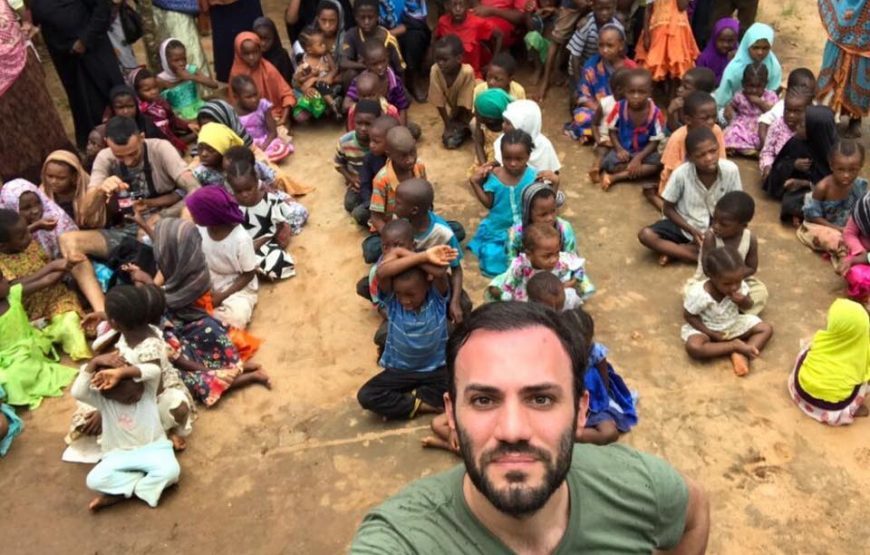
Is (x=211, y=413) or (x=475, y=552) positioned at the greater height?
(x=475, y=552)

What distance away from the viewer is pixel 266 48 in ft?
21.9

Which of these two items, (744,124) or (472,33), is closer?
(744,124)

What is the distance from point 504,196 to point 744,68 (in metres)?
2.35

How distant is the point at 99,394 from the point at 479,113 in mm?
3257

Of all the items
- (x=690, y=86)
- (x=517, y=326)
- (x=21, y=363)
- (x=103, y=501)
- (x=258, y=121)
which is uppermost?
(x=517, y=326)

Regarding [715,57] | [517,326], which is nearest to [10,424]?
[517,326]

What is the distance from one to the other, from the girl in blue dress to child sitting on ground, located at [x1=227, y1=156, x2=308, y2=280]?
1218mm

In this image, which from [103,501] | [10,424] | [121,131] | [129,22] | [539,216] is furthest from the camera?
[129,22]

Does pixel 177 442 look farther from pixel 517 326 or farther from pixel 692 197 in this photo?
pixel 692 197

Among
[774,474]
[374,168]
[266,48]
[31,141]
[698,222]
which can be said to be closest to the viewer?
[774,474]

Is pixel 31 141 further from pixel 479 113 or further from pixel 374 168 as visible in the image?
pixel 479 113

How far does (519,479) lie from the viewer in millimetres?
1625

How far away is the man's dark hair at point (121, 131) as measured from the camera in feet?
16.4

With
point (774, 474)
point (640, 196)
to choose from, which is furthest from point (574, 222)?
point (774, 474)
